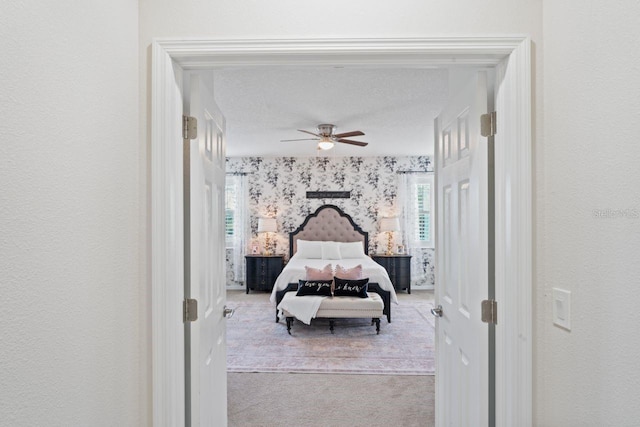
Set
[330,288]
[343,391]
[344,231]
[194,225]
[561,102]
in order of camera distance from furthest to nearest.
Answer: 1. [344,231]
2. [330,288]
3. [343,391]
4. [194,225]
5. [561,102]

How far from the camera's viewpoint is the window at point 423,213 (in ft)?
23.7

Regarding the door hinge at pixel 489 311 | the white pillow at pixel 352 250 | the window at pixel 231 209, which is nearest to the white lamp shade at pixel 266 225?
the window at pixel 231 209

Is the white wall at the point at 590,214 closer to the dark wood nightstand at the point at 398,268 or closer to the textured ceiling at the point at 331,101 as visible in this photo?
the textured ceiling at the point at 331,101

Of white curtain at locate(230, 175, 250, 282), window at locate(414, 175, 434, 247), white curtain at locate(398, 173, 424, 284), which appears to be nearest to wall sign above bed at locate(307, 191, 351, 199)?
white curtain at locate(398, 173, 424, 284)

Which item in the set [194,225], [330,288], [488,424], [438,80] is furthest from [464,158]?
[330,288]

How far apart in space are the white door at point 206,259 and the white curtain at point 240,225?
5325mm

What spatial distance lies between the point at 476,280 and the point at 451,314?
1.25 ft

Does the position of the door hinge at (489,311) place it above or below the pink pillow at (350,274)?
above

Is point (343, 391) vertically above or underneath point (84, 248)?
underneath

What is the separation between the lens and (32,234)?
833 millimetres

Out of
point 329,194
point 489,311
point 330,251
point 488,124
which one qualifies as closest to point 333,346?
point 330,251

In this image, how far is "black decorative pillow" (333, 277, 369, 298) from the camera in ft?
14.5

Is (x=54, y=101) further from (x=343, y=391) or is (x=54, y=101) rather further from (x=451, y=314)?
(x=343, y=391)

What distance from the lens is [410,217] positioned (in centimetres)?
720
